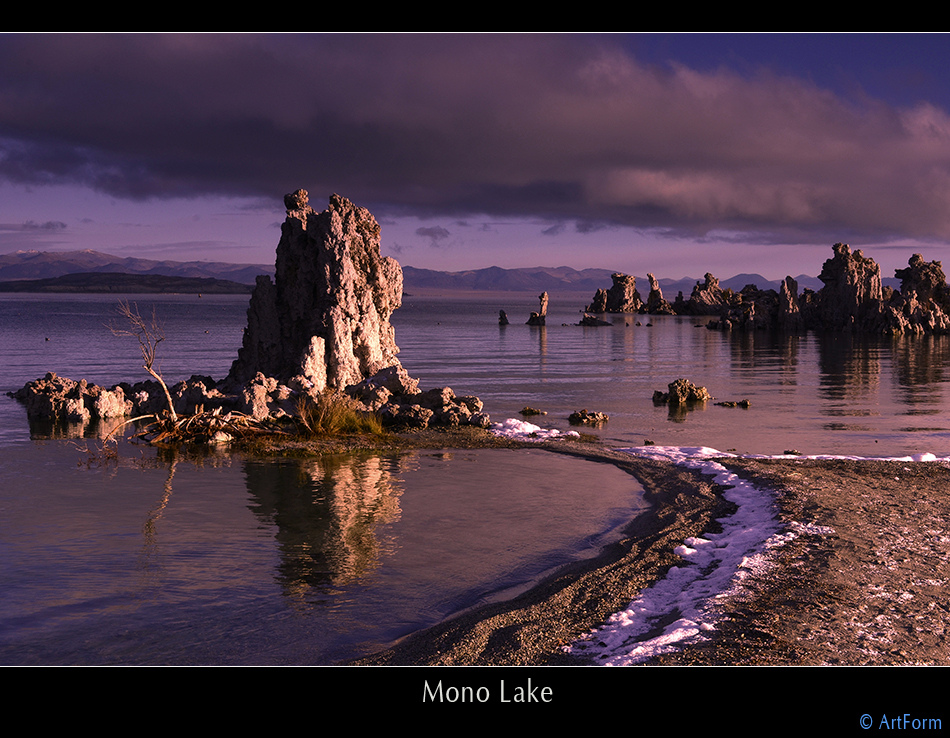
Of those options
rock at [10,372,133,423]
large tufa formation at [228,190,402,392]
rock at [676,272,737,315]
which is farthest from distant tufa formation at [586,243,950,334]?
rock at [10,372,133,423]

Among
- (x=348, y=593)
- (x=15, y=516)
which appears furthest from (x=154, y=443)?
(x=348, y=593)

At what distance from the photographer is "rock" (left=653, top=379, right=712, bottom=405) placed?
28.9m

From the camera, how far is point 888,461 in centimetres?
1603

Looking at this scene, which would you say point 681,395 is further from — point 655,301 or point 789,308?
point 655,301

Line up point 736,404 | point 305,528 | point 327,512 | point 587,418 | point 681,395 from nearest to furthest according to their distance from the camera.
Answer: point 305,528
point 327,512
point 587,418
point 736,404
point 681,395

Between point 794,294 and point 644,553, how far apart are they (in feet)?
339

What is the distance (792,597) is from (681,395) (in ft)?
71.6

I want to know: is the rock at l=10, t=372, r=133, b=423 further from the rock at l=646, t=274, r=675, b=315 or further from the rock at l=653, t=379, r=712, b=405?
the rock at l=646, t=274, r=675, b=315

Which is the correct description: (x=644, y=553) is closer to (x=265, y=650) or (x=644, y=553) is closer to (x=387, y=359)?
(x=265, y=650)

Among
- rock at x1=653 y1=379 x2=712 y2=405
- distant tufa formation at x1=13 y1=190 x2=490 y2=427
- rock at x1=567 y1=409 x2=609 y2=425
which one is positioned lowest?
rock at x1=567 y1=409 x2=609 y2=425

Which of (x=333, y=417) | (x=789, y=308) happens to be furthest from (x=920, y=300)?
(x=333, y=417)

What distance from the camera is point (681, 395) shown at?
2891 centimetres

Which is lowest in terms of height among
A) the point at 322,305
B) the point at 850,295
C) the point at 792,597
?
the point at 792,597

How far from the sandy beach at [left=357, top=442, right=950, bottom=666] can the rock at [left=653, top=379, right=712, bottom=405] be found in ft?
52.1
